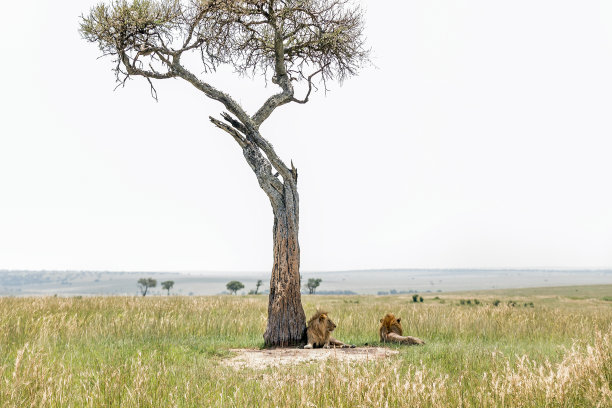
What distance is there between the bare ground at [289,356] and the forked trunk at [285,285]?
659mm

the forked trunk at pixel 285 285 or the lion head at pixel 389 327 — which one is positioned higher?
the forked trunk at pixel 285 285

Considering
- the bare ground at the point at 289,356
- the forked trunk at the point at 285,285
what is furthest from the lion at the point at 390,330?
the forked trunk at the point at 285,285

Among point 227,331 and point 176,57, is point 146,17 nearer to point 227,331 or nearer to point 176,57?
point 176,57

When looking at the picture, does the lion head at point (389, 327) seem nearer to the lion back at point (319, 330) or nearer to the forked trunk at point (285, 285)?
the lion back at point (319, 330)

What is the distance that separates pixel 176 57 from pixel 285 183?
14.6ft

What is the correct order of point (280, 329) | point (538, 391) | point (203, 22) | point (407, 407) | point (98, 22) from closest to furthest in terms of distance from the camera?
1. point (407, 407)
2. point (538, 391)
3. point (280, 329)
4. point (98, 22)
5. point (203, 22)

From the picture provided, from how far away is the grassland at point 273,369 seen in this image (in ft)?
15.1

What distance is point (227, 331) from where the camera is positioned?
12680mm

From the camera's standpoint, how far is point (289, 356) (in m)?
9.10

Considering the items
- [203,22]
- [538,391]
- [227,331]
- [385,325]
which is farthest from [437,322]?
[203,22]

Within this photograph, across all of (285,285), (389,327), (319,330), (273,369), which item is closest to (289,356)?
(319,330)

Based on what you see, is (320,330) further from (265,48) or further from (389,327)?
(265,48)

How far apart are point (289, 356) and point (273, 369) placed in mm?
1767

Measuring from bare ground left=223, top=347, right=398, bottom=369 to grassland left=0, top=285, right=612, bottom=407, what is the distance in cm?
40
